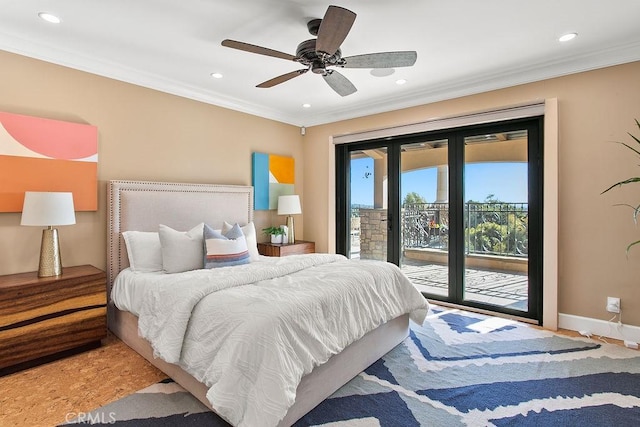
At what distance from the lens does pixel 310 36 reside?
2701 millimetres

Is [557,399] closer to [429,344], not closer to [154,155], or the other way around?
[429,344]

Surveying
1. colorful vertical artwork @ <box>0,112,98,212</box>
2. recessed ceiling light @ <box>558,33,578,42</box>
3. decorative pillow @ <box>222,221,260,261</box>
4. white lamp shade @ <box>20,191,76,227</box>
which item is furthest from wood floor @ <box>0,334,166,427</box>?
recessed ceiling light @ <box>558,33,578,42</box>

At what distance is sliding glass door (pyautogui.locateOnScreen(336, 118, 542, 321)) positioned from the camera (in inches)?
141

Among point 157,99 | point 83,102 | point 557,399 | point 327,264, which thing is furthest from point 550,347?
point 83,102

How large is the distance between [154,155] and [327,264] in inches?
87.6

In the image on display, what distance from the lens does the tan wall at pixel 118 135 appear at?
2.79 m

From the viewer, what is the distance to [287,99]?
4340 millimetres

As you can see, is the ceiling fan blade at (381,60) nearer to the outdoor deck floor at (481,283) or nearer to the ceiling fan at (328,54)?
the ceiling fan at (328,54)

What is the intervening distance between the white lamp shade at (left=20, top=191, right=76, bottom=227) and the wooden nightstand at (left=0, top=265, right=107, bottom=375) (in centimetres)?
45

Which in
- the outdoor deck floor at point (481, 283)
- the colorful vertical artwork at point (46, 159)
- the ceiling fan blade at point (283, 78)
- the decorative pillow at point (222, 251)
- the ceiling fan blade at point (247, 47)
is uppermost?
the ceiling fan blade at point (283, 78)

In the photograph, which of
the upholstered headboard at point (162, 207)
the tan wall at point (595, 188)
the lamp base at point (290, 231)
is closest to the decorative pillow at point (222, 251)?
the upholstered headboard at point (162, 207)

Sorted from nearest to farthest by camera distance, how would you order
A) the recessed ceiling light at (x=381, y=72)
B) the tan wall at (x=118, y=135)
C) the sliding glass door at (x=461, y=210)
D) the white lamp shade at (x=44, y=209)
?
1. the white lamp shade at (x=44, y=209)
2. the tan wall at (x=118, y=135)
3. the recessed ceiling light at (x=381, y=72)
4. the sliding glass door at (x=461, y=210)

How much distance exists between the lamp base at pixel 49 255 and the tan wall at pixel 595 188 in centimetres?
447

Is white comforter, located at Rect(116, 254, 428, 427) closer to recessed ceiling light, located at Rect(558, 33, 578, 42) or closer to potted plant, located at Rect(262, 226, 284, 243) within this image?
potted plant, located at Rect(262, 226, 284, 243)
